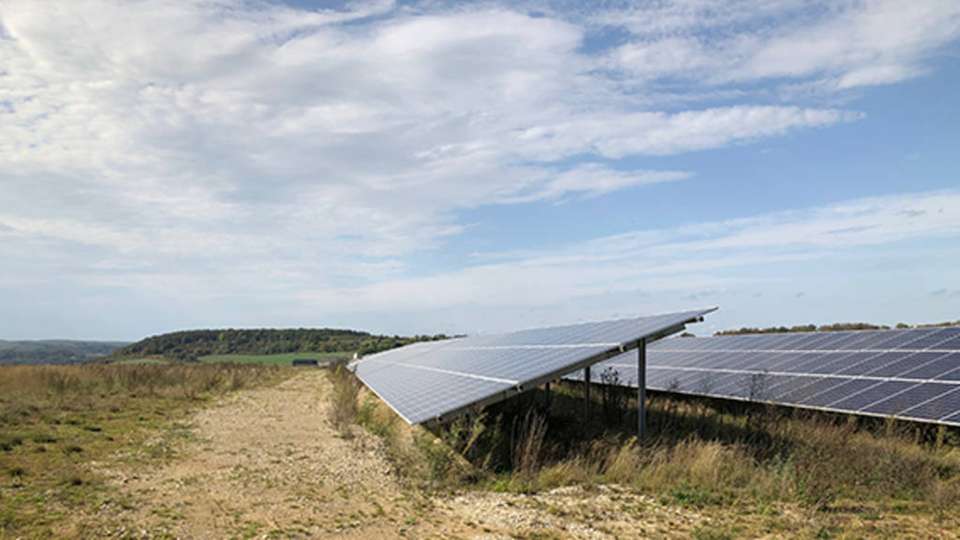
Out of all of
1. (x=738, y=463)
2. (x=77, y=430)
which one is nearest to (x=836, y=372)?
(x=738, y=463)

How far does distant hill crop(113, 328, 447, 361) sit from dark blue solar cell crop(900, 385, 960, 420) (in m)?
94.7

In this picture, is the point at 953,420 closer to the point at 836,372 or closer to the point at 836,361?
the point at 836,372

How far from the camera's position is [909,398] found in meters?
13.9

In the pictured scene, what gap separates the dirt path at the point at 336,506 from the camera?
893 cm

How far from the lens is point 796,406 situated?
50.3ft

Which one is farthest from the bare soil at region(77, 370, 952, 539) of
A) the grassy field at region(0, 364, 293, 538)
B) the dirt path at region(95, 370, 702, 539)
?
the grassy field at region(0, 364, 293, 538)

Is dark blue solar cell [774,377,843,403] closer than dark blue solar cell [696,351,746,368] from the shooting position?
Yes

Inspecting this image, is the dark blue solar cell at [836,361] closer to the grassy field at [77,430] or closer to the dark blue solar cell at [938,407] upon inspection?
the dark blue solar cell at [938,407]

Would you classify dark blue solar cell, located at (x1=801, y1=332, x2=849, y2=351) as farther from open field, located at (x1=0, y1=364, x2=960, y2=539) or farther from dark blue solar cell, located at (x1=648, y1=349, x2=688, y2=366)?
open field, located at (x1=0, y1=364, x2=960, y2=539)

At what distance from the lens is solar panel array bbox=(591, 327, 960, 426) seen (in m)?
14.0

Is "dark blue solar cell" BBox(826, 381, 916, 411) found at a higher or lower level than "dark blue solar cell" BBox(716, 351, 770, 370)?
lower

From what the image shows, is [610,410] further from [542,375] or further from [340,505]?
[340,505]

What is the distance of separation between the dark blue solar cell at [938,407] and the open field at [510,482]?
45cm

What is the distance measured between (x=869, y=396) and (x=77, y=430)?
19.6 m
